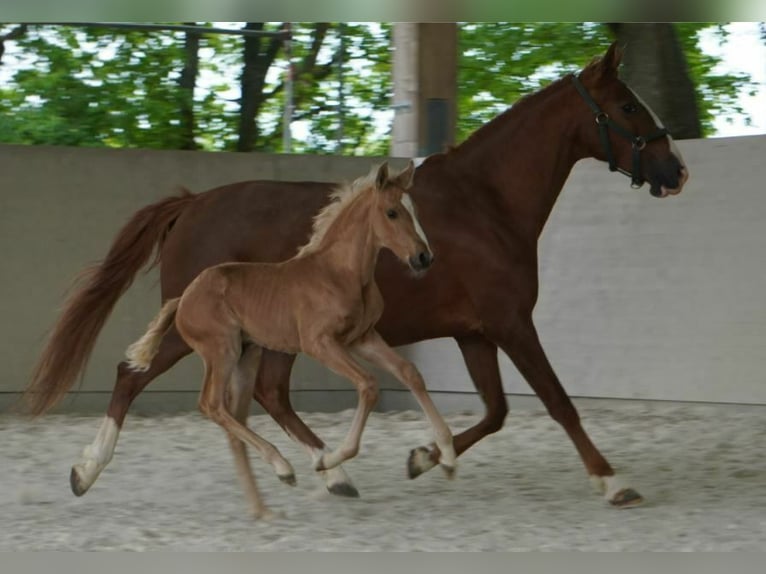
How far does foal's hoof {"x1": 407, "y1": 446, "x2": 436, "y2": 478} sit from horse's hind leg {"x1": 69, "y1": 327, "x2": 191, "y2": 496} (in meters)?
1.11

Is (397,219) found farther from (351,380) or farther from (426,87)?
(426,87)

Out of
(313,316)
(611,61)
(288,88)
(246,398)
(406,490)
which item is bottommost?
(406,490)

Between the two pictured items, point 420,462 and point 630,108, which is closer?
point 630,108

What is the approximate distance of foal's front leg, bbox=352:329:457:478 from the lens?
421cm

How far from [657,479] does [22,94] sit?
25.1 feet

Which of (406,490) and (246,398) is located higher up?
(246,398)

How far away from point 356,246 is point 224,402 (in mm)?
743

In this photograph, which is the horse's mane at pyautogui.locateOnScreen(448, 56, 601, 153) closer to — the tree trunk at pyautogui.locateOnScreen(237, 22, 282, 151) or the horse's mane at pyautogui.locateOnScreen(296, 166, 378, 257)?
the horse's mane at pyautogui.locateOnScreen(296, 166, 378, 257)

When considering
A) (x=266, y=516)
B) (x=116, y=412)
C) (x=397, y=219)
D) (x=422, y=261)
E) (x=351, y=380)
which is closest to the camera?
(x=422, y=261)

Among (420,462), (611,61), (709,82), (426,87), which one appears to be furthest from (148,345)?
(709,82)

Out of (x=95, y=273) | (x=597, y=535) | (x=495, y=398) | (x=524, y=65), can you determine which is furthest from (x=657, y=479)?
(x=524, y=65)

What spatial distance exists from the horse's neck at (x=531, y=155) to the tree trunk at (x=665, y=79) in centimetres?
406

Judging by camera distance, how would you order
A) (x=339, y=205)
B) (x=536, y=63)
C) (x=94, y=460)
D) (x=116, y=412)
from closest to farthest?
(x=339, y=205) < (x=94, y=460) < (x=116, y=412) < (x=536, y=63)

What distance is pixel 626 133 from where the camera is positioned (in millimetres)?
5270
